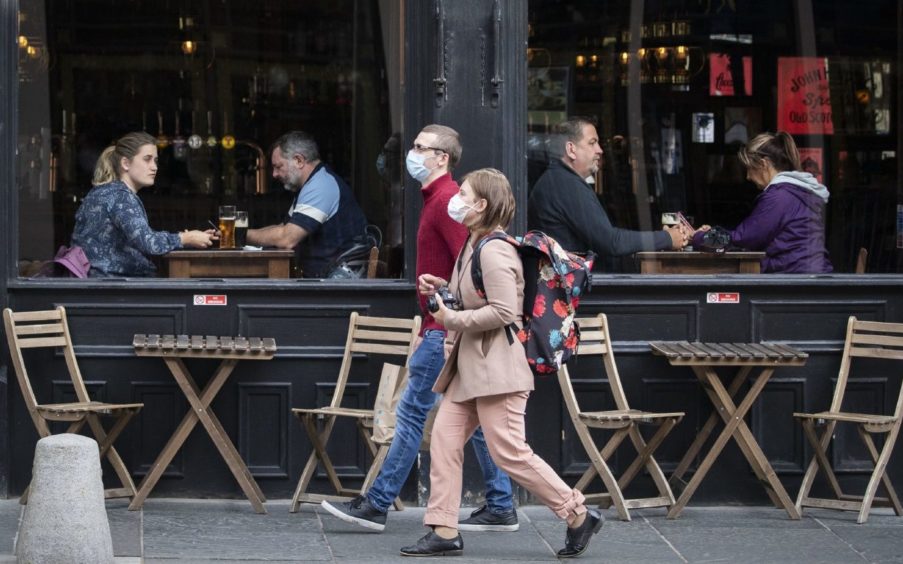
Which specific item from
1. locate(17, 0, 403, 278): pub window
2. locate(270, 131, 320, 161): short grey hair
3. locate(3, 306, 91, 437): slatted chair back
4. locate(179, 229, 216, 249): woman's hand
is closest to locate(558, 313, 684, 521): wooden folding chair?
locate(17, 0, 403, 278): pub window

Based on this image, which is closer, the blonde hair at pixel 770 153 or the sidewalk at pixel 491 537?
the sidewalk at pixel 491 537

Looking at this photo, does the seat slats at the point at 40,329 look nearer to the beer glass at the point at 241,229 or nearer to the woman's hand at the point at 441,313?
the beer glass at the point at 241,229

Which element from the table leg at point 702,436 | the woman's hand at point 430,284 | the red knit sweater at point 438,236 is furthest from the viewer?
the table leg at point 702,436

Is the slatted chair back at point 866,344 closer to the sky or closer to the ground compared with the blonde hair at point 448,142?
closer to the ground

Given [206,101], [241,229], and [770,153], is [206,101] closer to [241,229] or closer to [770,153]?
[241,229]

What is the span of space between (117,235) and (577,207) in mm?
2500

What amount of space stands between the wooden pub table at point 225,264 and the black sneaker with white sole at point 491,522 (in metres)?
1.73

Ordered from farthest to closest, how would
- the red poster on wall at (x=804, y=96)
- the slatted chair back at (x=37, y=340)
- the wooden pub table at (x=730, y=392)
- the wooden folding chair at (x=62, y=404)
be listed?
the red poster on wall at (x=804, y=96) → the wooden pub table at (x=730, y=392) → the slatted chair back at (x=37, y=340) → the wooden folding chair at (x=62, y=404)

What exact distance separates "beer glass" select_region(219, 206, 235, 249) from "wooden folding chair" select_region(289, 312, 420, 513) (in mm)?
889

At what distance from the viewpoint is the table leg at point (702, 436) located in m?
8.03

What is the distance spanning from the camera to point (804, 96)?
940cm

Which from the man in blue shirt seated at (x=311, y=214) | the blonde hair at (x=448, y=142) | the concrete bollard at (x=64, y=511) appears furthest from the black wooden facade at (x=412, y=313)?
the concrete bollard at (x=64, y=511)

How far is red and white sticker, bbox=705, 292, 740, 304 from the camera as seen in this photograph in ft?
27.3

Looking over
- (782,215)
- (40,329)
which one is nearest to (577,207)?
(782,215)
